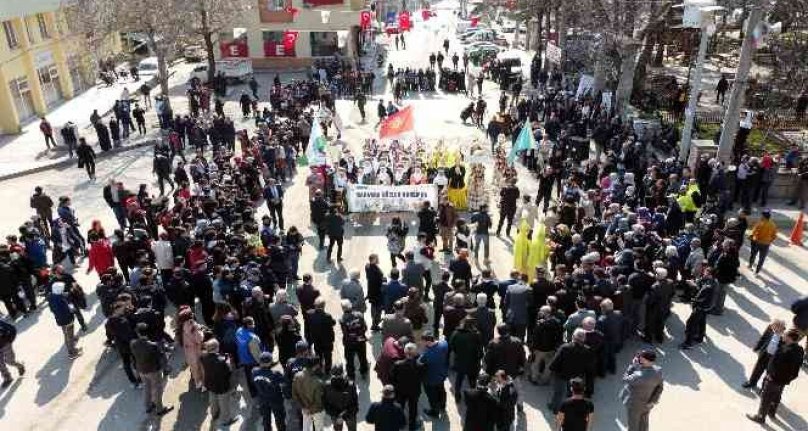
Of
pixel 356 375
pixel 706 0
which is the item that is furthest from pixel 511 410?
pixel 706 0

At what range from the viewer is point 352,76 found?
3206 cm

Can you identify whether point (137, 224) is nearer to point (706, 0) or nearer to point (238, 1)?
point (706, 0)

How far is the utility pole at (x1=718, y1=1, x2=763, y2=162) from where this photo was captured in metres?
15.8

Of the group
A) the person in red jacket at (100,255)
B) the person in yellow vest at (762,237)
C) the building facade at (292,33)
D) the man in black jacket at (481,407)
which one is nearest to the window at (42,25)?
the building facade at (292,33)

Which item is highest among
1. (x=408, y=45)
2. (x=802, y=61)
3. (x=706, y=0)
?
(x=706, y=0)

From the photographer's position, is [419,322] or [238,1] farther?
[238,1]

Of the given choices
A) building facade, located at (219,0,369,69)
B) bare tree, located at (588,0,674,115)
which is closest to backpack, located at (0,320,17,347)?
bare tree, located at (588,0,674,115)

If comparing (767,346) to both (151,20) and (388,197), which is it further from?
(151,20)

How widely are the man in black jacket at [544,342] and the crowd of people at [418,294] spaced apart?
3 cm

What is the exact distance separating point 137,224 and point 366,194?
5.49 m

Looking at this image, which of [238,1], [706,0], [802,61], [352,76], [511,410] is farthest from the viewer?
[238,1]

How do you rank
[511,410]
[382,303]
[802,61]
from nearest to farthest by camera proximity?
[511,410] → [382,303] → [802,61]

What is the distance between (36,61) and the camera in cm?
3123

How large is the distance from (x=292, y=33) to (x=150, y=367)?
33916 mm
